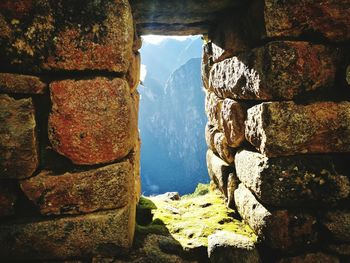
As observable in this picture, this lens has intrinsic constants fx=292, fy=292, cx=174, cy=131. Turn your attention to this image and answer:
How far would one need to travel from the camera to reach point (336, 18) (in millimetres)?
1983

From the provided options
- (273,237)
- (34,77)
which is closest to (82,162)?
(34,77)

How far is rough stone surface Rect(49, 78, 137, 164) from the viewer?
70.3 inches

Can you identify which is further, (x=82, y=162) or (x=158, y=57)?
(x=158, y=57)

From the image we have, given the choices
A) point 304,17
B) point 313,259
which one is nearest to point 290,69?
point 304,17

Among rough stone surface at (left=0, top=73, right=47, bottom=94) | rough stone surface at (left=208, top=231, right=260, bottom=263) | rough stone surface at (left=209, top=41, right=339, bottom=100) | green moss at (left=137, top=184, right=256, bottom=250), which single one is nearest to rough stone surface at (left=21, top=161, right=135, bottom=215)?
rough stone surface at (left=0, top=73, right=47, bottom=94)

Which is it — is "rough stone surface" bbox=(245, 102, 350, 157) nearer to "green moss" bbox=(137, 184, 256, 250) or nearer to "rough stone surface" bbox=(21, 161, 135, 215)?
"green moss" bbox=(137, 184, 256, 250)

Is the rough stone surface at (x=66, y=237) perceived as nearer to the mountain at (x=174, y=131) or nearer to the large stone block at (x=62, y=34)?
the large stone block at (x=62, y=34)

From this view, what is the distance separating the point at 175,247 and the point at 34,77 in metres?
1.55

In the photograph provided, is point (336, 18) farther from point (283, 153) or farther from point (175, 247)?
point (175, 247)

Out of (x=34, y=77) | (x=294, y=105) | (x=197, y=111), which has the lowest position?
(x=197, y=111)

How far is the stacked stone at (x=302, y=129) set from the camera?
1.97 m

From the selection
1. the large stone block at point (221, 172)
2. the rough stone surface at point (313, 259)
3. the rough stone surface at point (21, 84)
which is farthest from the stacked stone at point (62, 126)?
the large stone block at point (221, 172)

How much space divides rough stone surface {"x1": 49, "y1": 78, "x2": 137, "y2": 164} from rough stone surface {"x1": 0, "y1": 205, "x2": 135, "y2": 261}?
0.39m

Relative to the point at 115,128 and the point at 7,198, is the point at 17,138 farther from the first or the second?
the point at 115,128
